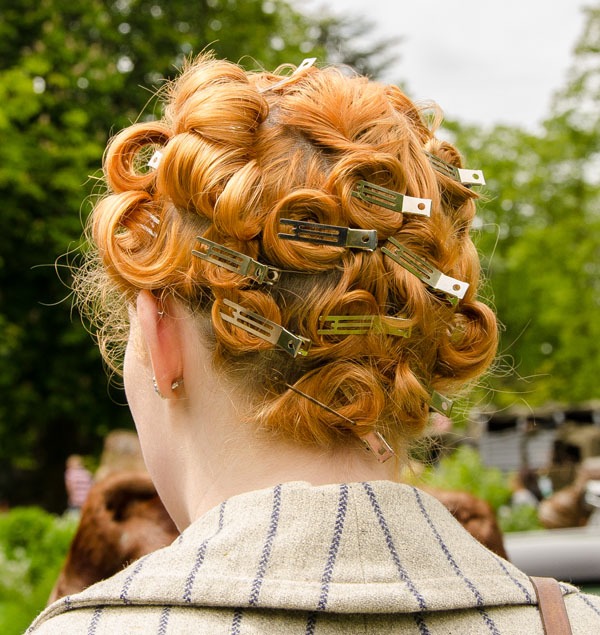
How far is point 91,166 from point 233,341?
511 inches

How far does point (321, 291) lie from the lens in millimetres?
1324

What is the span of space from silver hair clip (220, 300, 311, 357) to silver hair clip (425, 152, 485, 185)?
0.39 meters

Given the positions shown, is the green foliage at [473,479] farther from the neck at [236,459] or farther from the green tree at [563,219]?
the green tree at [563,219]

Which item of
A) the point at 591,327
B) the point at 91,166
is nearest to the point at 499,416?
the point at 591,327

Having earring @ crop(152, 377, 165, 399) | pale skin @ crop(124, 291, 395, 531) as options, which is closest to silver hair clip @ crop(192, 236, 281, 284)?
pale skin @ crop(124, 291, 395, 531)

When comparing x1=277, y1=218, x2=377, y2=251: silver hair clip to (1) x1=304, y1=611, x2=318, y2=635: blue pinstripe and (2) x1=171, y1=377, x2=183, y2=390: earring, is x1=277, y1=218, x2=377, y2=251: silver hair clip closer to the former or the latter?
(2) x1=171, y1=377, x2=183, y2=390: earring

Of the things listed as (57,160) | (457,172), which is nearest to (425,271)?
(457,172)

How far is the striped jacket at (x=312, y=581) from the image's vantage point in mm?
1146

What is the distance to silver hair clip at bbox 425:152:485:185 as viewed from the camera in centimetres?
149

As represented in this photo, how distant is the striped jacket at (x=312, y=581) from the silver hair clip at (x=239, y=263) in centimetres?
30

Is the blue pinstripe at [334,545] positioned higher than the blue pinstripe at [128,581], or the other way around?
the blue pinstripe at [334,545]

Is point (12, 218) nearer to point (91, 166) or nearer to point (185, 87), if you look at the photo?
point (91, 166)

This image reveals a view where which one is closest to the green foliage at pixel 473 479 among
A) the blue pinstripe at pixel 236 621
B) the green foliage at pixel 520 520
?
the green foliage at pixel 520 520

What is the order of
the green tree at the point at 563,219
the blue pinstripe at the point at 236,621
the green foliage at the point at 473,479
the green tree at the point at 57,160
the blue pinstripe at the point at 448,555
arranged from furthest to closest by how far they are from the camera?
the green tree at the point at 563,219
the green tree at the point at 57,160
the green foliage at the point at 473,479
the blue pinstripe at the point at 448,555
the blue pinstripe at the point at 236,621
